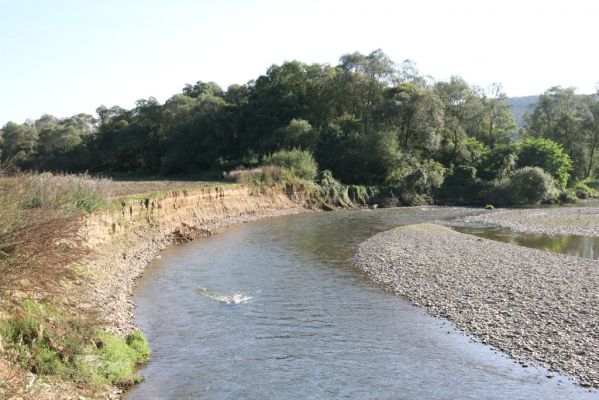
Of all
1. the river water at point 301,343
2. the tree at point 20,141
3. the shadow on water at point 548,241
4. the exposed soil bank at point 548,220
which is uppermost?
the tree at point 20,141

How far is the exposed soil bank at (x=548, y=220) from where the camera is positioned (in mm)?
40644

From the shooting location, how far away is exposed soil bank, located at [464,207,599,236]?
40.6 metres

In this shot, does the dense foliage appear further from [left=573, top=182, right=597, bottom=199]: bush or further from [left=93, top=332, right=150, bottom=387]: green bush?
[left=93, top=332, right=150, bottom=387]: green bush

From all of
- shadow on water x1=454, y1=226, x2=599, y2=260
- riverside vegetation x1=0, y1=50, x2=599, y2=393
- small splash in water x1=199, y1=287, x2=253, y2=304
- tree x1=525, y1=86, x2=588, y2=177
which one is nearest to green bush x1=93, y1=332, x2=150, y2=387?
small splash in water x1=199, y1=287, x2=253, y2=304

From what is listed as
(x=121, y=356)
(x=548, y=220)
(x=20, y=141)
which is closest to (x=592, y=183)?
(x=548, y=220)

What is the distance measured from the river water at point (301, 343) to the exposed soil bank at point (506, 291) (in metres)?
0.86

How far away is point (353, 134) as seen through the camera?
70.2 metres

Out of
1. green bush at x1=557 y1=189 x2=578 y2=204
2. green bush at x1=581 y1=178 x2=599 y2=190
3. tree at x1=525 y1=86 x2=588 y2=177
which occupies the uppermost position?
tree at x1=525 y1=86 x2=588 y2=177

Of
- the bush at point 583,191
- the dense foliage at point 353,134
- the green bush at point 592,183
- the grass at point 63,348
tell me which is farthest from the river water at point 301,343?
the green bush at point 592,183

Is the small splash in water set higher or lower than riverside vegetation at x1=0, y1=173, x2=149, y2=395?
lower

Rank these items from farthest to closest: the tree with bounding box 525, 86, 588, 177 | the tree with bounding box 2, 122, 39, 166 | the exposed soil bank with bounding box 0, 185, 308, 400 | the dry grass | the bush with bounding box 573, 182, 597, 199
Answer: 1. the tree with bounding box 2, 122, 39, 166
2. the tree with bounding box 525, 86, 588, 177
3. the bush with bounding box 573, 182, 597, 199
4. the exposed soil bank with bounding box 0, 185, 308, 400
5. the dry grass

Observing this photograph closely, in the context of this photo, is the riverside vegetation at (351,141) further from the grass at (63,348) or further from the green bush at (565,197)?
the grass at (63,348)

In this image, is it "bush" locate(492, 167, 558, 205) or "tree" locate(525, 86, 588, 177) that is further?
"tree" locate(525, 86, 588, 177)

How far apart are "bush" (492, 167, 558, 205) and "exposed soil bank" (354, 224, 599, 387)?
34645mm
